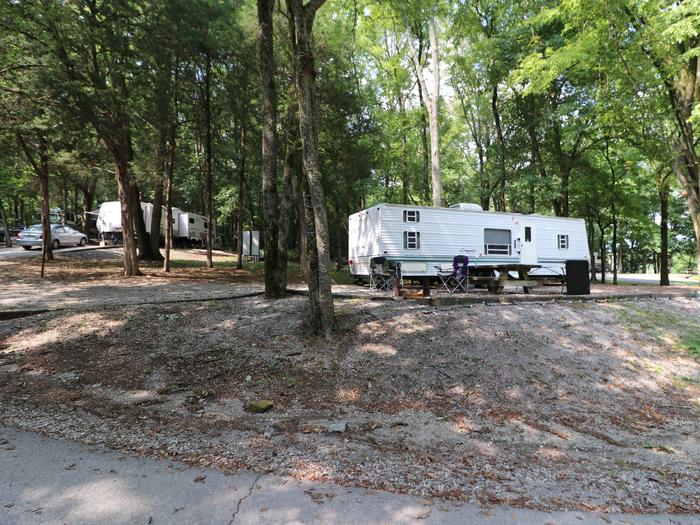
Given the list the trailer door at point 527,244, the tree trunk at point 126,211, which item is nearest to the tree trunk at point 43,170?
the tree trunk at point 126,211

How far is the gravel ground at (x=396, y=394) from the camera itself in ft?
10.1

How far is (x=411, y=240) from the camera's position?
12758mm

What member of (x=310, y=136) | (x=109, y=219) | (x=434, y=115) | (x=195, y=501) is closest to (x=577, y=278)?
(x=310, y=136)

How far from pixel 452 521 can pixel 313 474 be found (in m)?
1.02

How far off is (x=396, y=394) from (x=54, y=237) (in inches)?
972

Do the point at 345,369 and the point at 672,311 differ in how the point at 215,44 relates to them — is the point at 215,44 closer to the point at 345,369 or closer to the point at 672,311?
the point at 345,369

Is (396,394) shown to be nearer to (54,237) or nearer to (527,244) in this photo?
(527,244)

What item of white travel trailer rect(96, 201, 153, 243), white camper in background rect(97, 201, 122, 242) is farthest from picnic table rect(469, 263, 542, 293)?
white camper in background rect(97, 201, 122, 242)

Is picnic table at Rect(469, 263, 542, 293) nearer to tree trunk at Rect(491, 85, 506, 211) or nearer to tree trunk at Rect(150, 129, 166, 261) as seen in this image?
tree trunk at Rect(491, 85, 506, 211)

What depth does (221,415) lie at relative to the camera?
4008 millimetres

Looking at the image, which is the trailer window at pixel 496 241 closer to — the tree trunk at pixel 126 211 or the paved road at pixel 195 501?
the paved road at pixel 195 501

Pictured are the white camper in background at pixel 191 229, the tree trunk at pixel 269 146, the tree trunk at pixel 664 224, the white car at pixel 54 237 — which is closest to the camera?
the tree trunk at pixel 269 146

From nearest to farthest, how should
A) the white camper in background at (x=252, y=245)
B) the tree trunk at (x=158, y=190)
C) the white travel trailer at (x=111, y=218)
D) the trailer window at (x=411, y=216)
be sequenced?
the trailer window at (x=411, y=216), the tree trunk at (x=158, y=190), the white travel trailer at (x=111, y=218), the white camper in background at (x=252, y=245)

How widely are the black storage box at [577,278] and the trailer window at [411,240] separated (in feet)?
14.4
